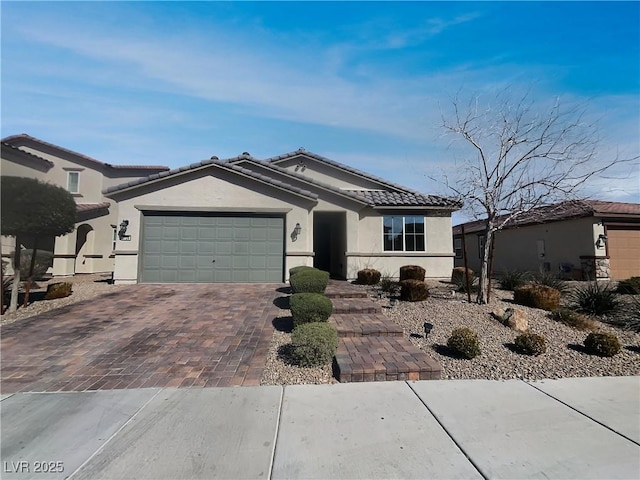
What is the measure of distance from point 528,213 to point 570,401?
6.58 metres

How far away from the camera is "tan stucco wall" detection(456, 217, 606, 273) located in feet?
52.0

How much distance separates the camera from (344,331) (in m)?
6.55

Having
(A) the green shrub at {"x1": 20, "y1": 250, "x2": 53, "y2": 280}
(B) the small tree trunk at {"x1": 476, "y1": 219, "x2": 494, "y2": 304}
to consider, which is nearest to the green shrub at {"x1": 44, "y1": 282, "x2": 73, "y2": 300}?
(A) the green shrub at {"x1": 20, "y1": 250, "x2": 53, "y2": 280}

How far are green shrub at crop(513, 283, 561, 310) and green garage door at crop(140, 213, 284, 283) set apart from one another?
8.53 metres

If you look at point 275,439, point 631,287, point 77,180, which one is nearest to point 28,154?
point 77,180

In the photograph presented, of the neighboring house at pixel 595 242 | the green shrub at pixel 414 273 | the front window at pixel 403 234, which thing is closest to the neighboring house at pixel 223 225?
the front window at pixel 403 234

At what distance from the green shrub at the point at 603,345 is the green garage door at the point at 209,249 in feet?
32.7

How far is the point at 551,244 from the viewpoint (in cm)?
1816

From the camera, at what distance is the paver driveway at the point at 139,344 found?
4.79m

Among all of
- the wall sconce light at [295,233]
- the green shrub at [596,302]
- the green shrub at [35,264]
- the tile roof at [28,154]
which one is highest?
the wall sconce light at [295,233]

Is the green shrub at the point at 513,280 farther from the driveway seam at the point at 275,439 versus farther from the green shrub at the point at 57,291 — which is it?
the green shrub at the point at 57,291

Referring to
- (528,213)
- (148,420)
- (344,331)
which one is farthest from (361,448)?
(528,213)

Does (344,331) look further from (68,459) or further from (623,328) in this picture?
(623,328)

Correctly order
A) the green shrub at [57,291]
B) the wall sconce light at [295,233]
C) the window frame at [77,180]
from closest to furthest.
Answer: the window frame at [77,180], the green shrub at [57,291], the wall sconce light at [295,233]
